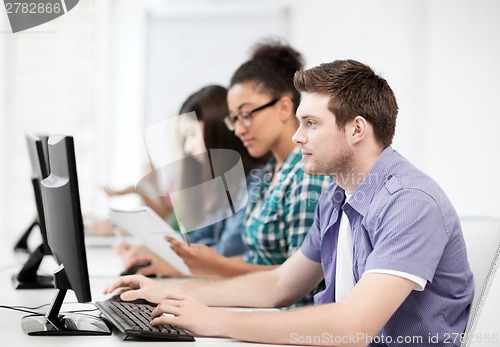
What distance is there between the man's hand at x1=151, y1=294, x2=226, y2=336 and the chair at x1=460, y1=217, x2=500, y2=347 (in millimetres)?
495

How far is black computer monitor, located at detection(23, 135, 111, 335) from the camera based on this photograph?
1217 mm

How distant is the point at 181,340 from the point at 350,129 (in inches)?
22.0

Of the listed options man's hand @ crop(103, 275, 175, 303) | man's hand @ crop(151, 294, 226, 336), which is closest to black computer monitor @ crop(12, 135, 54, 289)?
man's hand @ crop(103, 275, 175, 303)

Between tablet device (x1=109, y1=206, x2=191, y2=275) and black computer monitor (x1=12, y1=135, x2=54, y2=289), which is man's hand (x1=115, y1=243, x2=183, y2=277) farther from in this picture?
black computer monitor (x1=12, y1=135, x2=54, y2=289)

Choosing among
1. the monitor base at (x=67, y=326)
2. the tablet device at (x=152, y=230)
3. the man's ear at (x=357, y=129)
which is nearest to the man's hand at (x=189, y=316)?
the monitor base at (x=67, y=326)

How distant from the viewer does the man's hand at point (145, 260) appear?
7.06 ft

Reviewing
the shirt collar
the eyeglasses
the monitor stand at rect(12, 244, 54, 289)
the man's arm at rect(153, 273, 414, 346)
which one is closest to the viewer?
the man's arm at rect(153, 273, 414, 346)

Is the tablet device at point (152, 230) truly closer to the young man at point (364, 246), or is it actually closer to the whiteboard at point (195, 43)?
the young man at point (364, 246)

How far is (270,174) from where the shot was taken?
7.29ft

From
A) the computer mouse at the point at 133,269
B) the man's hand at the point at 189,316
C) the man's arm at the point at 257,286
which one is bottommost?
the computer mouse at the point at 133,269

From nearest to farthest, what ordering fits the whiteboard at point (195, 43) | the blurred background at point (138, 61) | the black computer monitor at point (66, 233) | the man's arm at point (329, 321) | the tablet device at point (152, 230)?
the man's arm at point (329, 321) < the black computer monitor at point (66, 233) < the tablet device at point (152, 230) < the blurred background at point (138, 61) < the whiteboard at point (195, 43)

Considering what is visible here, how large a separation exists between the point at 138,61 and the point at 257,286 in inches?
123

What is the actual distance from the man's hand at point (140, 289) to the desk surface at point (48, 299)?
8cm

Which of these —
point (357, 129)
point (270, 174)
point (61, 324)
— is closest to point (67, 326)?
point (61, 324)
